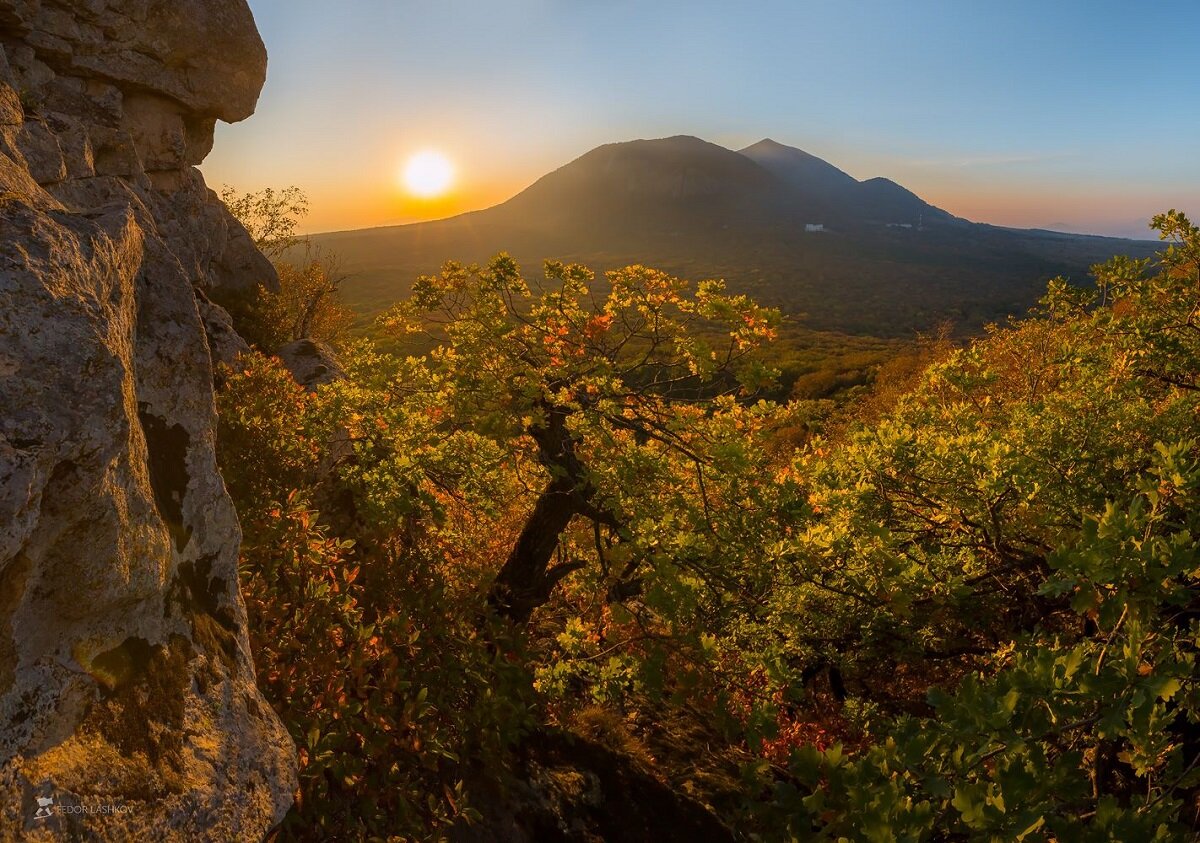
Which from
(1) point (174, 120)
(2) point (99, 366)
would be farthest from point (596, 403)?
(1) point (174, 120)

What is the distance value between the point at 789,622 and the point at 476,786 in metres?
4.44

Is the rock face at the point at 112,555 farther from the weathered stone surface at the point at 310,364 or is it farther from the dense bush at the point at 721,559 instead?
the weathered stone surface at the point at 310,364

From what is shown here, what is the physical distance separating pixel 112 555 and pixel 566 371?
706 centimetres

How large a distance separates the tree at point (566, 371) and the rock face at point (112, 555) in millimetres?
4832

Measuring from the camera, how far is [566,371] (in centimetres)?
981

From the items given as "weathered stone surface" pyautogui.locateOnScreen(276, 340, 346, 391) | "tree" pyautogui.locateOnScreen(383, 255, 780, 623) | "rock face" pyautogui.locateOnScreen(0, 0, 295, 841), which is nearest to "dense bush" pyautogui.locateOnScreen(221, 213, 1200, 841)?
"tree" pyautogui.locateOnScreen(383, 255, 780, 623)

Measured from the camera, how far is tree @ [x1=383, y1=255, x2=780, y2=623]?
8.91 meters

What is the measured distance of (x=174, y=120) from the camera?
80.1ft

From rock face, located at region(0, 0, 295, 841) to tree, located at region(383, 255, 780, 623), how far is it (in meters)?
4.83

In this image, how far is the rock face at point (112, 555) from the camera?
9.21 feet

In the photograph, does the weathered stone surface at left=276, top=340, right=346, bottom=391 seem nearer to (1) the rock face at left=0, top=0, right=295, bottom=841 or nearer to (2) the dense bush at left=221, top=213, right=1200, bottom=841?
(2) the dense bush at left=221, top=213, right=1200, bottom=841

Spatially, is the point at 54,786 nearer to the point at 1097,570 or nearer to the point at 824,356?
the point at 1097,570

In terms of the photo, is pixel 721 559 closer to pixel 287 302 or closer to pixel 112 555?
pixel 112 555

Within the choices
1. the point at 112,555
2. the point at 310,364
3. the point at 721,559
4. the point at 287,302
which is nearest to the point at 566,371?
the point at 721,559
